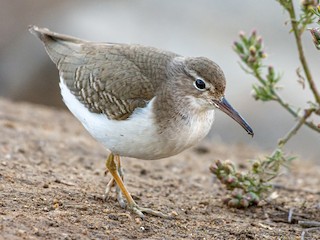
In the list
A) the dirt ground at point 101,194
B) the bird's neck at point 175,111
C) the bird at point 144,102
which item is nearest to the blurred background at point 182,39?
the dirt ground at point 101,194

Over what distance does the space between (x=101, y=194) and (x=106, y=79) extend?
1157 mm

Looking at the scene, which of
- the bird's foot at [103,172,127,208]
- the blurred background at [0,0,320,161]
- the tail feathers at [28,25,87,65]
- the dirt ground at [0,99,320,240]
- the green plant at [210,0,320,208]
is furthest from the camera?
the blurred background at [0,0,320,161]

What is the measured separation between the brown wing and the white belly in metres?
0.10

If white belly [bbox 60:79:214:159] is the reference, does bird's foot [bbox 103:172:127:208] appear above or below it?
below

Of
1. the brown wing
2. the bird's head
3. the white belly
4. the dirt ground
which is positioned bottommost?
the dirt ground

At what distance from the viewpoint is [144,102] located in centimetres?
559

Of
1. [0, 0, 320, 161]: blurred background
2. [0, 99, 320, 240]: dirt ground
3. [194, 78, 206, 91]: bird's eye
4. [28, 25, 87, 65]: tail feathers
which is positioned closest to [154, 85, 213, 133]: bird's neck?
[194, 78, 206, 91]: bird's eye

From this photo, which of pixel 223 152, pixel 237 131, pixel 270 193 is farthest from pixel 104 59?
pixel 237 131

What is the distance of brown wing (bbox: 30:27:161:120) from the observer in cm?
566

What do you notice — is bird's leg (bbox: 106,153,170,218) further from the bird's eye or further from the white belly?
the bird's eye

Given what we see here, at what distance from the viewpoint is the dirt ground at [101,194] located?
5.10m

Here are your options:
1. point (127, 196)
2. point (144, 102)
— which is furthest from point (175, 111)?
point (127, 196)

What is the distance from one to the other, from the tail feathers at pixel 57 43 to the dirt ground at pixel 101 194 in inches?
47.1

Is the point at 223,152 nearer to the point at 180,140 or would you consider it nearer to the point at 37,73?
the point at 180,140
